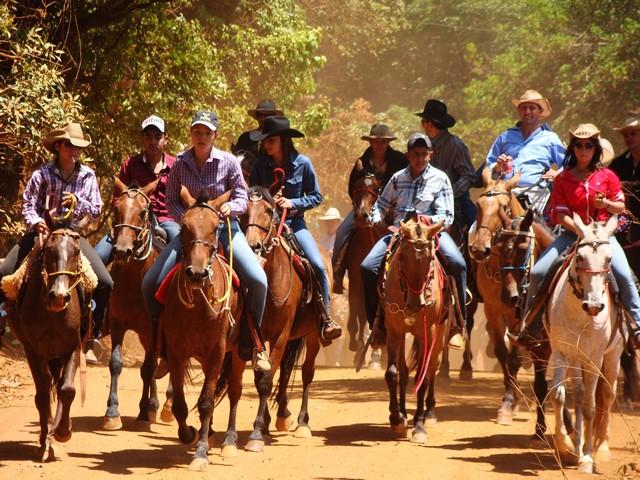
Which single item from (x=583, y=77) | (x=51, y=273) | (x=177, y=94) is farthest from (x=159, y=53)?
(x=583, y=77)

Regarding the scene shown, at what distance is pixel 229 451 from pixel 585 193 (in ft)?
13.6

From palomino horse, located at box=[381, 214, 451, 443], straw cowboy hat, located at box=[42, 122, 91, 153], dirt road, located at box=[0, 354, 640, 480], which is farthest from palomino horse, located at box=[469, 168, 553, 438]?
straw cowboy hat, located at box=[42, 122, 91, 153]

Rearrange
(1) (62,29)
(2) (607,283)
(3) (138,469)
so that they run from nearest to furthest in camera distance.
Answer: (3) (138,469)
(2) (607,283)
(1) (62,29)

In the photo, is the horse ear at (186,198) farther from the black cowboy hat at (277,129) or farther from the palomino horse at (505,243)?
the palomino horse at (505,243)

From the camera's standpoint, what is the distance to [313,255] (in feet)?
44.2

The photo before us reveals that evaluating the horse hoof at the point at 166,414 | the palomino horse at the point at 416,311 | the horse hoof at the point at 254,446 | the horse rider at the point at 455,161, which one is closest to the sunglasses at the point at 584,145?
the palomino horse at the point at 416,311

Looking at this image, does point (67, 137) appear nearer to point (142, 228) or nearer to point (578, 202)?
point (142, 228)

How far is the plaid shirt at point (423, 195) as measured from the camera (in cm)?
1379

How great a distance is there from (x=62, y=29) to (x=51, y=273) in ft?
24.9

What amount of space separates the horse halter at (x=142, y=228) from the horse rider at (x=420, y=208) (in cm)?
241

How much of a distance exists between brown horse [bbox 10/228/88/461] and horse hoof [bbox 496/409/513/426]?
5009 millimetres

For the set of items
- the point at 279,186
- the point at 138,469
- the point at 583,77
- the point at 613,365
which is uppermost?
the point at 583,77

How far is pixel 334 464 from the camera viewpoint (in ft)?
36.6

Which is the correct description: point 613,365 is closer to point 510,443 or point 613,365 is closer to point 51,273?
point 510,443
